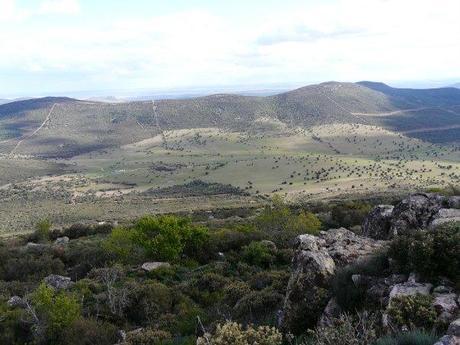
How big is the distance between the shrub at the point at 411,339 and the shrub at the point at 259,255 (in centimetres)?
1720

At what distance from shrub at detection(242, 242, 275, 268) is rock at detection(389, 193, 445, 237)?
919 centimetres

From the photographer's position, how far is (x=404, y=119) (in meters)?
194

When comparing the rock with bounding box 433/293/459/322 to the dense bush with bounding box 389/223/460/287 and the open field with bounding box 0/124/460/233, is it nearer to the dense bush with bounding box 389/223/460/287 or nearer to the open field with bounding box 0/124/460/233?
the dense bush with bounding box 389/223/460/287

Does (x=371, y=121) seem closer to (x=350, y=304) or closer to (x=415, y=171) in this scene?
(x=415, y=171)

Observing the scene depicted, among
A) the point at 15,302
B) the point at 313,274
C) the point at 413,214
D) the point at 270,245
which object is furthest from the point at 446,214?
the point at 15,302

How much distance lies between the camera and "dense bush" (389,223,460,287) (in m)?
9.31

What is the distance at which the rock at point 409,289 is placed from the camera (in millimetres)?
8727

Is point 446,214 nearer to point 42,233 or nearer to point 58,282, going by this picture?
point 58,282

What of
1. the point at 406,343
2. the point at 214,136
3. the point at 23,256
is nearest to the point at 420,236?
the point at 406,343

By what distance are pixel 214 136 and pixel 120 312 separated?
539 ft

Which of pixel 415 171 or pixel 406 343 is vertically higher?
pixel 406 343

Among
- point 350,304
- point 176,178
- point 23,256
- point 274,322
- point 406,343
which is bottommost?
point 176,178

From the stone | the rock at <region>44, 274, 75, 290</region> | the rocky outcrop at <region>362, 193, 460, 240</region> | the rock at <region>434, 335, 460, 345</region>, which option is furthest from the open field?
the rock at <region>434, 335, 460, 345</region>

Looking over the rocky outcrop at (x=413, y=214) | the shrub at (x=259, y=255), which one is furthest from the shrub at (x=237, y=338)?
the shrub at (x=259, y=255)
